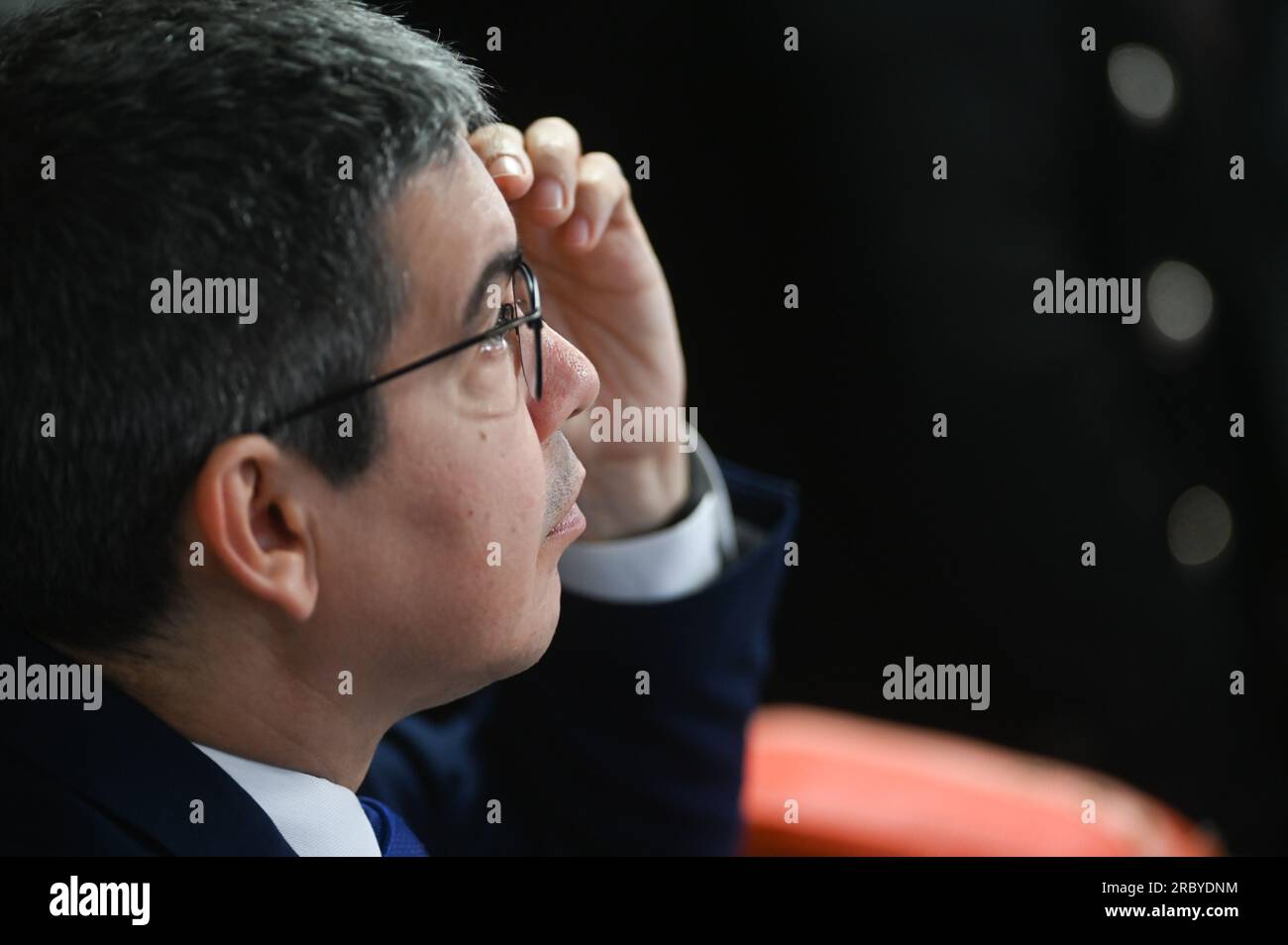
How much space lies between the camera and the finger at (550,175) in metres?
0.97

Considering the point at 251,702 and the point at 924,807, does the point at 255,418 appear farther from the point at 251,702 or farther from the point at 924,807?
the point at 924,807

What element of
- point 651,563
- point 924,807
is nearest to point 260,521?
point 651,563

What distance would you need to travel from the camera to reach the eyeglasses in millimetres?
751

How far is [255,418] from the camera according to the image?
73cm

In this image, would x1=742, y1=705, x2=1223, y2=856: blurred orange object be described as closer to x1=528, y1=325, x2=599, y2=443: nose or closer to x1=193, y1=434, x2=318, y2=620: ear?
x1=528, y1=325, x2=599, y2=443: nose

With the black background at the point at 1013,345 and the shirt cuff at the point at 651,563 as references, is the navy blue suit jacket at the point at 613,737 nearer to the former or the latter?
the shirt cuff at the point at 651,563

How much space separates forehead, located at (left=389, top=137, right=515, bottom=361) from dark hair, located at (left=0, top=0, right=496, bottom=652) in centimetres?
1

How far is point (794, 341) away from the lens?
6.33 feet

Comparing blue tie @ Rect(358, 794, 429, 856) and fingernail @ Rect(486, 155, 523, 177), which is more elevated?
fingernail @ Rect(486, 155, 523, 177)

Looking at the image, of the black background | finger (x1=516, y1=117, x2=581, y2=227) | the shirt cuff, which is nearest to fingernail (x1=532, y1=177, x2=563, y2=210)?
finger (x1=516, y1=117, x2=581, y2=227)

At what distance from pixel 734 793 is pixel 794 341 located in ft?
2.79

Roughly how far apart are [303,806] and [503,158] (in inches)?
16.6

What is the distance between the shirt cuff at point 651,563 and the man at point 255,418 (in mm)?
250

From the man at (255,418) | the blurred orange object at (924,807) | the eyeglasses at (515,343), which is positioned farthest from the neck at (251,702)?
the blurred orange object at (924,807)
